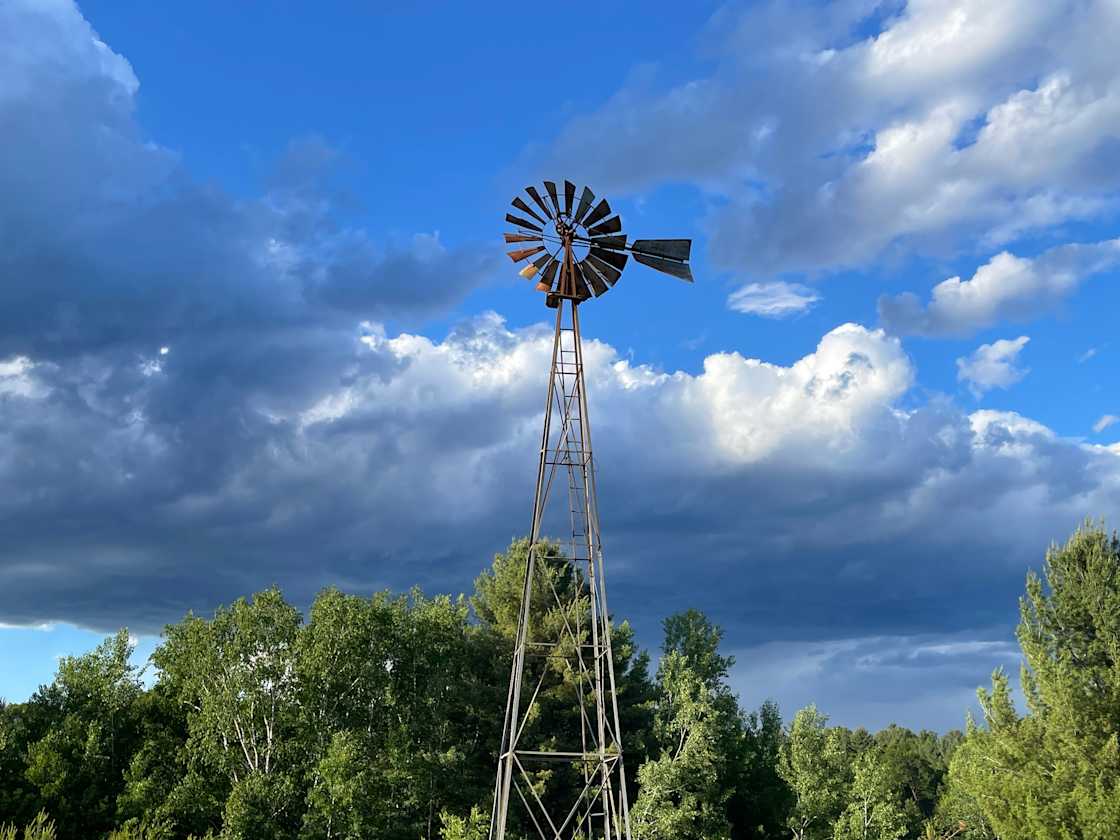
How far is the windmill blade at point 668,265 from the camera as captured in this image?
27094 millimetres

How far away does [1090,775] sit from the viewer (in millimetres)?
31922

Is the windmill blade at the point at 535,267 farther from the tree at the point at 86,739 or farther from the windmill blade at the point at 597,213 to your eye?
the tree at the point at 86,739

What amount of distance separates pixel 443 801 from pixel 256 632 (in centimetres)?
961

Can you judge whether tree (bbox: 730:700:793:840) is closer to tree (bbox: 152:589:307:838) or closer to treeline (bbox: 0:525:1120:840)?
treeline (bbox: 0:525:1120:840)

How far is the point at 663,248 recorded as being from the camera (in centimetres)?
2711

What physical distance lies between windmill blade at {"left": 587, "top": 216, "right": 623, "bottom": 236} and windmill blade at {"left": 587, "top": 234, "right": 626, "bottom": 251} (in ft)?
0.50

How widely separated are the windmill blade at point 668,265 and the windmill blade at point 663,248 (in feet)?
0.33

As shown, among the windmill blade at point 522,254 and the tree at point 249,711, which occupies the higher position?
the windmill blade at point 522,254

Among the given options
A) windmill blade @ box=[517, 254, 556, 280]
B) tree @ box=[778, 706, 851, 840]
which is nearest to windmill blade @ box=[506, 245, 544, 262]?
windmill blade @ box=[517, 254, 556, 280]

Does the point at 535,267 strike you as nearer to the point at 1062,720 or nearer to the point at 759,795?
the point at 1062,720

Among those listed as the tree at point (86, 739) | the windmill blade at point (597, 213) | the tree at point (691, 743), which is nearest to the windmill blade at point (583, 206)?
the windmill blade at point (597, 213)

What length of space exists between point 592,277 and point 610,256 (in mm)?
717

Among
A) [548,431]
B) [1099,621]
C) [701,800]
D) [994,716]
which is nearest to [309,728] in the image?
[701,800]

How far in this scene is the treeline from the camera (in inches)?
1344
